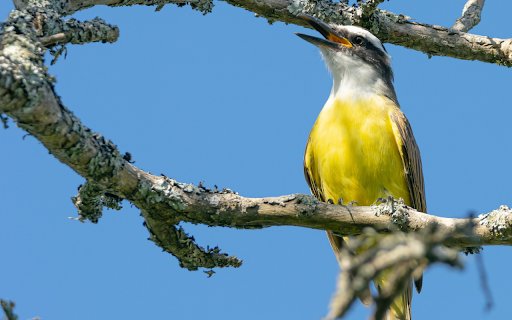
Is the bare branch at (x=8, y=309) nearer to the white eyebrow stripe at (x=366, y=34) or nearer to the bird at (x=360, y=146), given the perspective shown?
the bird at (x=360, y=146)

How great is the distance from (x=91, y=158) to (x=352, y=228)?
5.56 feet

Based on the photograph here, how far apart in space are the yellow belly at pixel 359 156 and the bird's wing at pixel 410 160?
4cm

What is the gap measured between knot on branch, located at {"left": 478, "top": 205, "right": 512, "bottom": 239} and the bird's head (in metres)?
2.88

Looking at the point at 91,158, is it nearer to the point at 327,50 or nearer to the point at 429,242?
the point at 429,242

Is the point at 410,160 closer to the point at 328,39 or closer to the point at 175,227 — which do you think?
the point at 328,39

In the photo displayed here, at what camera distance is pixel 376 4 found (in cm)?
595

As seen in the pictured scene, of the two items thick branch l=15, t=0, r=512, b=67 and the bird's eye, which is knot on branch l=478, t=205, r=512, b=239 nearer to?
thick branch l=15, t=0, r=512, b=67

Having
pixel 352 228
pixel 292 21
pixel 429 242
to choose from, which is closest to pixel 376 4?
pixel 292 21

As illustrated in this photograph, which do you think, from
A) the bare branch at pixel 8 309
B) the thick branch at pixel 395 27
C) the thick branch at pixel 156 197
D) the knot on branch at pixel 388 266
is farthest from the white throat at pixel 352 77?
the knot on branch at pixel 388 266

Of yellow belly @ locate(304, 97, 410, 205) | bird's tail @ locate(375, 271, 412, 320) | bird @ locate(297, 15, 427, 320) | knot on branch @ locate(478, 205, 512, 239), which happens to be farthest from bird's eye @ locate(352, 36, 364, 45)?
knot on branch @ locate(478, 205, 512, 239)

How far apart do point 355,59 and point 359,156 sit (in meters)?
1.36

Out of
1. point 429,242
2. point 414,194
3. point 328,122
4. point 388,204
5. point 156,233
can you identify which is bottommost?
point 429,242

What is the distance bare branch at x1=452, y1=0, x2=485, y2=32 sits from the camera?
21.3 feet

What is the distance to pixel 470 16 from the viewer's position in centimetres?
654
